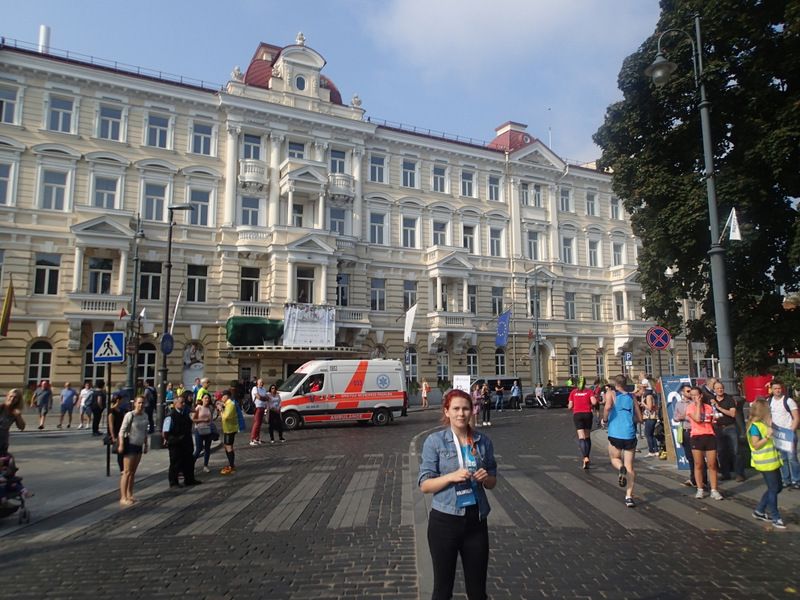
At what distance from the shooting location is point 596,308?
4284 centimetres

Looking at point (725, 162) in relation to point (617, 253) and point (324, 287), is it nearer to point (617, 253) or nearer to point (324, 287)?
point (324, 287)

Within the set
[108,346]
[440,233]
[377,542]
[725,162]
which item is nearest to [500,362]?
[440,233]

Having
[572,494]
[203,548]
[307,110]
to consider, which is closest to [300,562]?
[203,548]

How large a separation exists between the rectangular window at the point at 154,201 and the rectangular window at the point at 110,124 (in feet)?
9.80

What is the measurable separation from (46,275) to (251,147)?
12779mm

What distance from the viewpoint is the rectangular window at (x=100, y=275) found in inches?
1097

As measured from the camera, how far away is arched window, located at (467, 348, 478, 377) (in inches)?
1464

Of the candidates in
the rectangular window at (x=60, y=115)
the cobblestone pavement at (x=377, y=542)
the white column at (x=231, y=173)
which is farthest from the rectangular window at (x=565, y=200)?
the cobblestone pavement at (x=377, y=542)

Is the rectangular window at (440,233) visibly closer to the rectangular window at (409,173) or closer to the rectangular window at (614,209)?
the rectangular window at (409,173)

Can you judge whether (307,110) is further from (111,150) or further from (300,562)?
(300,562)

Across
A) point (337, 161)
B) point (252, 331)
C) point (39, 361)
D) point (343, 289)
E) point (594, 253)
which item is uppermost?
point (337, 161)

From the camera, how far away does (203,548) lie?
259 inches

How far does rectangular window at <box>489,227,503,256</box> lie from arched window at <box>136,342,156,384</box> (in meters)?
23.0

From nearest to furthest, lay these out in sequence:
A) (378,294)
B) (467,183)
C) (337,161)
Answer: (337,161), (378,294), (467,183)
